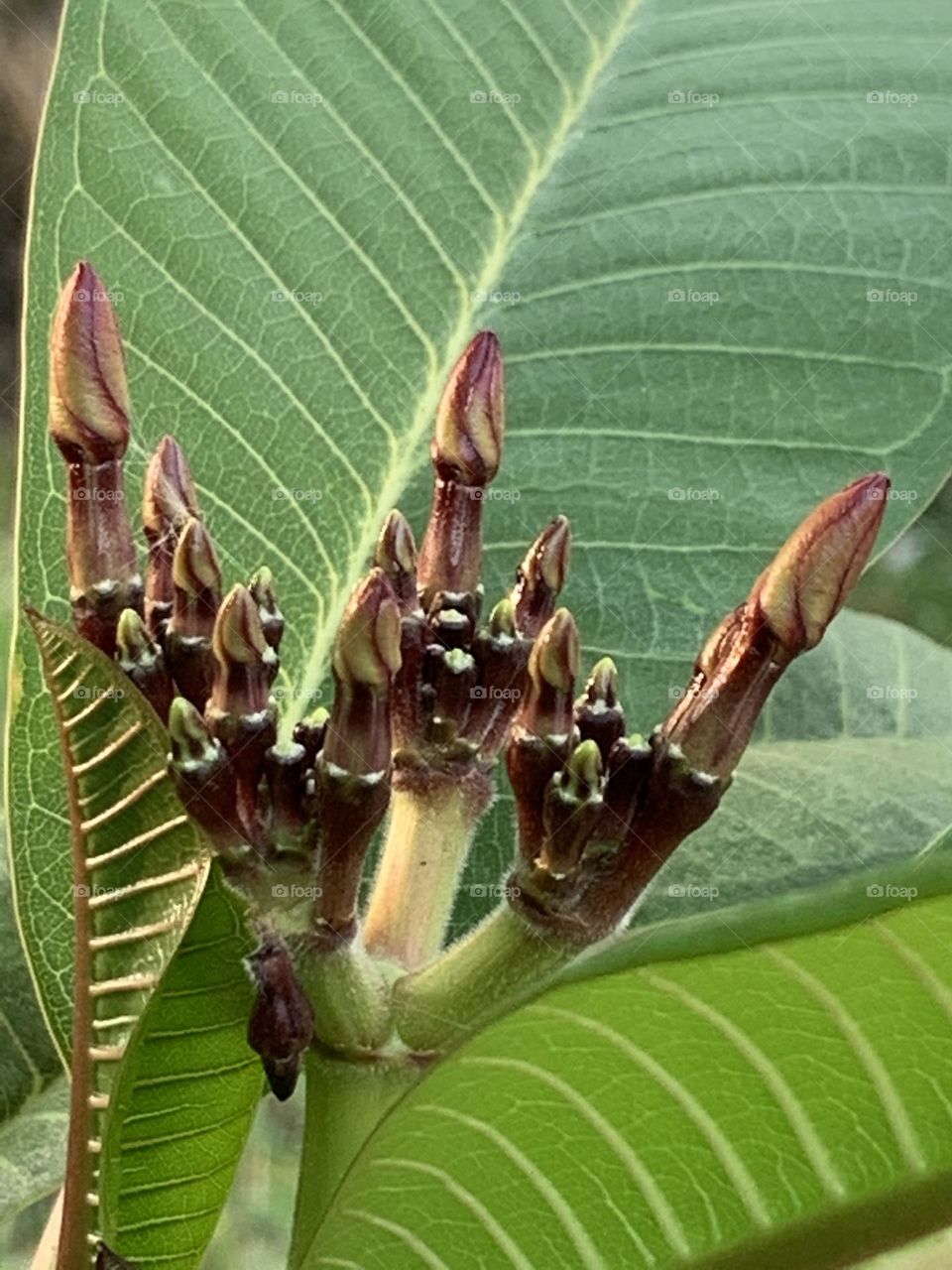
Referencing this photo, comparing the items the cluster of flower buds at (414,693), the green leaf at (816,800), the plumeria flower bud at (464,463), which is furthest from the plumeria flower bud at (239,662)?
the green leaf at (816,800)

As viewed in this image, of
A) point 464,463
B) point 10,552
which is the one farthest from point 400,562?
point 10,552

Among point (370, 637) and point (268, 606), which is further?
point (268, 606)

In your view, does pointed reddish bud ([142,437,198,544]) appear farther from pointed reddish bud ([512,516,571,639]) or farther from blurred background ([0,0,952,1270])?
blurred background ([0,0,952,1270])

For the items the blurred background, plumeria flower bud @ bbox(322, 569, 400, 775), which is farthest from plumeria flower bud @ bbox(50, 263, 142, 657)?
the blurred background

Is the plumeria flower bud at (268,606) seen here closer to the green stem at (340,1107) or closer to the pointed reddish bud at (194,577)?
the pointed reddish bud at (194,577)

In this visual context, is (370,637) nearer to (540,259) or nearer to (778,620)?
(778,620)

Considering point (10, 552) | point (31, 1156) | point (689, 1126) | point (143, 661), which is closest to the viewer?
point (689, 1126)

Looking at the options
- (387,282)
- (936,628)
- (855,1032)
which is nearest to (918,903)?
(855,1032)
